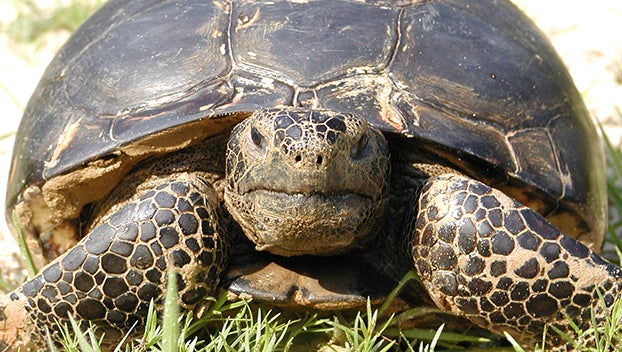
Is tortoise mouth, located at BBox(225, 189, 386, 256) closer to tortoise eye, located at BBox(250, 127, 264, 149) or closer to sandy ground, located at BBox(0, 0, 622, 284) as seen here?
tortoise eye, located at BBox(250, 127, 264, 149)

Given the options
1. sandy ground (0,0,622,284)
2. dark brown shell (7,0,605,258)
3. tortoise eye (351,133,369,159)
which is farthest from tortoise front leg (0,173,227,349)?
sandy ground (0,0,622,284)

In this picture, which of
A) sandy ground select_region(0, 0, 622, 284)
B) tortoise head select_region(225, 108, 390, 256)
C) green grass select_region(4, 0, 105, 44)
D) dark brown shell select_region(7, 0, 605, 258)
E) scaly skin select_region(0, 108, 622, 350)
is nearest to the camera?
tortoise head select_region(225, 108, 390, 256)

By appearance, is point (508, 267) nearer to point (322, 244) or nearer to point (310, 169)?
point (322, 244)

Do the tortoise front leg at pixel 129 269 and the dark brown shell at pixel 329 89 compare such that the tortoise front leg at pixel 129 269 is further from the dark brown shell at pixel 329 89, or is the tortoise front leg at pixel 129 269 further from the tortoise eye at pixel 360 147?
the tortoise eye at pixel 360 147

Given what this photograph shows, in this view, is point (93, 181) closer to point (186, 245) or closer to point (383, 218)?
point (186, 245)

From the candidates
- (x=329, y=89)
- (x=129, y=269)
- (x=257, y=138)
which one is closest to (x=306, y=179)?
(x=257, y=138)

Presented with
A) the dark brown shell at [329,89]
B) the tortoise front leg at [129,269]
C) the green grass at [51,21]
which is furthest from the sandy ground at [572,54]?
the tortoise front leg at [129,269]

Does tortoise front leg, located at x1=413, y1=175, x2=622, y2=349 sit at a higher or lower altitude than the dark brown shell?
lower
